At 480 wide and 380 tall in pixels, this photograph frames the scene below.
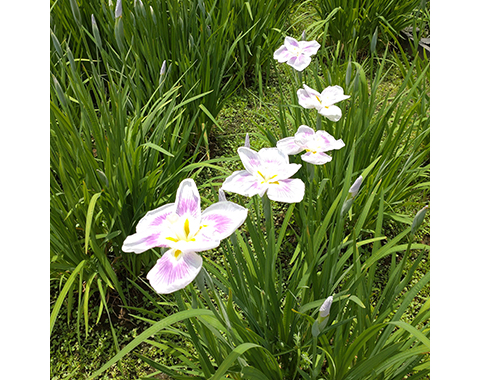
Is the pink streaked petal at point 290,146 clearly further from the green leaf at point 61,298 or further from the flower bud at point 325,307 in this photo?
the green leaf at point 61,298

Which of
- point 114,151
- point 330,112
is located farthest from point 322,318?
point 114,151

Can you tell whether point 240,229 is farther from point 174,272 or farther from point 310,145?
point 174,272

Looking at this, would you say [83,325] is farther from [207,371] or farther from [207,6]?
[207,6]

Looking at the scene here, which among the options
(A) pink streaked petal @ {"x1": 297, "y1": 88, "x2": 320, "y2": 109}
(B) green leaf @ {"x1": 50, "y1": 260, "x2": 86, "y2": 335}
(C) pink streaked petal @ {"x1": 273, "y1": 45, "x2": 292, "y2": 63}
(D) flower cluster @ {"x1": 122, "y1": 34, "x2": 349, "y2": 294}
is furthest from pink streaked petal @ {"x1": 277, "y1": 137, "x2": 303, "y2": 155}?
(B) green leaf @ {"x1": 50, "y1": 260, "x2": 86, "y2": 335}

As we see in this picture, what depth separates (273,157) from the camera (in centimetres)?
88

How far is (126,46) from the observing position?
2023mm

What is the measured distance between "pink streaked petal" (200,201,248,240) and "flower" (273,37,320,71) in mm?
1002

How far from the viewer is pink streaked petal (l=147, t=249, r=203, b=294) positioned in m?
0.57

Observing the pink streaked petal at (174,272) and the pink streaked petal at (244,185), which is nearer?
the pink streaked petal at (174,272)

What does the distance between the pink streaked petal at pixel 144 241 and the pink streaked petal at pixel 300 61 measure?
3.58ft

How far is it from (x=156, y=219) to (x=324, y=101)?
791 mm

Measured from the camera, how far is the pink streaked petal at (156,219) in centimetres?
67

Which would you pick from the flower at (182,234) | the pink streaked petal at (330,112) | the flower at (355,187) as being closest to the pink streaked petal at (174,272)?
the flower at (182,234)

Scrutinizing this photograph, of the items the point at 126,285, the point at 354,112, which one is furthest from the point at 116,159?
the point at 354,112
